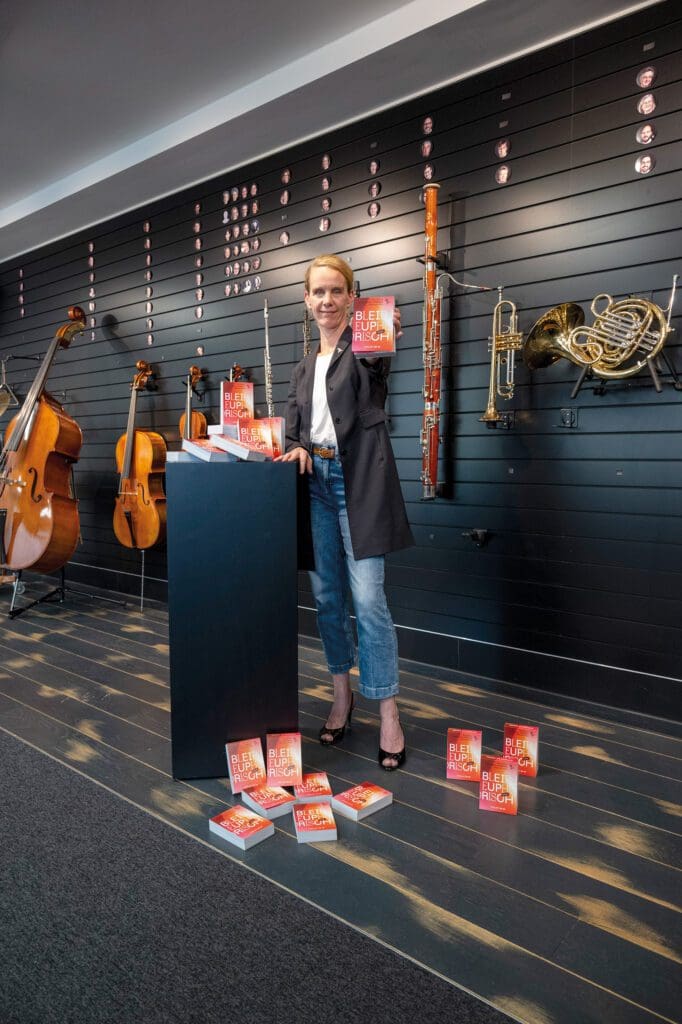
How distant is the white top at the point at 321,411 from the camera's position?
196cm

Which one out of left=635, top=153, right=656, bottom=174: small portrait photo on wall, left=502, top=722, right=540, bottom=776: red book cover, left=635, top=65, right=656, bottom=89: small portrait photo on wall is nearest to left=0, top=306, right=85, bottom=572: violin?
left=502, top=722, right=540, bottom=776: red book cover

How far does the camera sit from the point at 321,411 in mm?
1970

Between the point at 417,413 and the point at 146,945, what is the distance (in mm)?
2405

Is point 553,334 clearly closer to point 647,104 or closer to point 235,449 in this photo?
point 647,104

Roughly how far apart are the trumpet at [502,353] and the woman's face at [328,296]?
0.93m

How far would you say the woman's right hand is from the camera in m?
1.90

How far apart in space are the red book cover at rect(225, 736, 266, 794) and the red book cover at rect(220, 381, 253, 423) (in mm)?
989

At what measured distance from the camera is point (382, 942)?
1259 millimetres

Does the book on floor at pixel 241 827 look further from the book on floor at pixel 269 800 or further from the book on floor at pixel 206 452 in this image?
the book on floor at pixel 206 452

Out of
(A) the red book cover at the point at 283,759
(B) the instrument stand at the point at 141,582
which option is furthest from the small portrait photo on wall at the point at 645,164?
(B) the instrument stand at the point at 141,582

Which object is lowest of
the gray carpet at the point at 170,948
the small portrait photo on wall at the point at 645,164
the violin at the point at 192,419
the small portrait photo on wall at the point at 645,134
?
the gray carpet at the point at 170,948

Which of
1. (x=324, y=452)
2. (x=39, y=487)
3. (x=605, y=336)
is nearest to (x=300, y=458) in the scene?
(x=324, y=452)

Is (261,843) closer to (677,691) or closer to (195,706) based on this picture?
(195,706)

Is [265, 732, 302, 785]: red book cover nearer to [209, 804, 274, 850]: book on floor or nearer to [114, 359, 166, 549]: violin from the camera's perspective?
[209, 804, 274, 850]: book on floor
